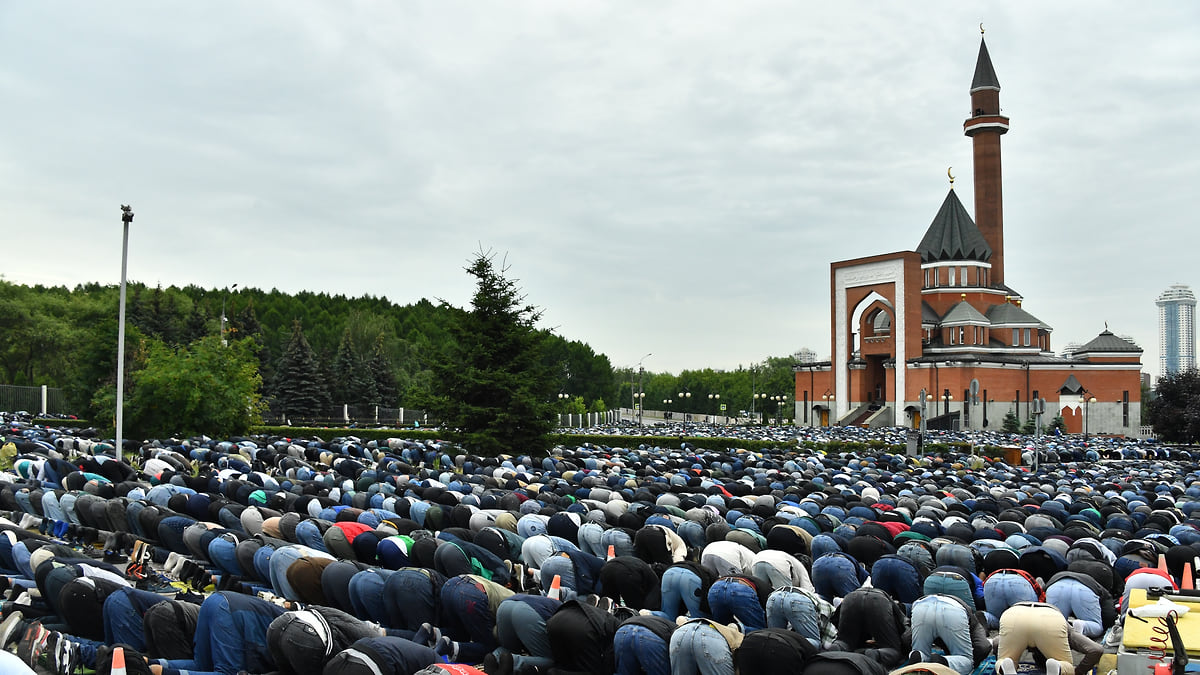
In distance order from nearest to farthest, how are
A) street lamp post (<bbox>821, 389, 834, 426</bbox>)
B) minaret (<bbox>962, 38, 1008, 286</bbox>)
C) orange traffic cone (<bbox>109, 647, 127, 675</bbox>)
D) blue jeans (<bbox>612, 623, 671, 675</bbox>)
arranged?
orange traffic cone (<bbox>109, 647, 127, 675</bbox>), blue jeans (<bbox>612, 623, 671, 675</bbox>), street lamp post (<bbox>821, 389, 834, 426</bbox>), minaret (<bbox>962, 38, 1008, 286</bbox>)

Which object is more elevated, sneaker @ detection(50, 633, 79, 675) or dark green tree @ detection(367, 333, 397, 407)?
dark green tree @ detection(367, 333, 397, 407)

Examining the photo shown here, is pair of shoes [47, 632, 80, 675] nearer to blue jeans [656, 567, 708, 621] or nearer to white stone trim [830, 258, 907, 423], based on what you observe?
blue jeans [656, 567, 708, 621]

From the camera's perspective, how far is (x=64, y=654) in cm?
883

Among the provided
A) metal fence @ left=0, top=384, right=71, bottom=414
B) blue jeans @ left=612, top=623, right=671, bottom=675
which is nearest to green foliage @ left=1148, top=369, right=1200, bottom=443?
blue jeans @ left=612, top=623, right=671, bottom=675

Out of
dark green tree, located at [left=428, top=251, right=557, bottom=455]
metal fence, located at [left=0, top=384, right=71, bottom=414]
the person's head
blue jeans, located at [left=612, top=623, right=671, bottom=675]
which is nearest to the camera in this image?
the person's head

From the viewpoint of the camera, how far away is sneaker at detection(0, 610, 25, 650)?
9.33 meters

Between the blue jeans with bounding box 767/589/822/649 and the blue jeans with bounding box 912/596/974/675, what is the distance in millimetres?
1021

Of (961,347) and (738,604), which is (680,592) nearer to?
(738,604)

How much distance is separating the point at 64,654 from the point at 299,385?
53.2 meters

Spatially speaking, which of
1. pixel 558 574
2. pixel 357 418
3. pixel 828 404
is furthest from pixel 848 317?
pixel 558 574

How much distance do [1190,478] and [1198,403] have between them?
70.3 feet

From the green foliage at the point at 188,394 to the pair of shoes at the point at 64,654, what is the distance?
23.9 m

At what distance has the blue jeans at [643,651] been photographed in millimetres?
8258

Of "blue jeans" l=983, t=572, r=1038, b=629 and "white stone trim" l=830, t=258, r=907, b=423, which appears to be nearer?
"blue jeans" l=983, t=572, r=1038, b=629
